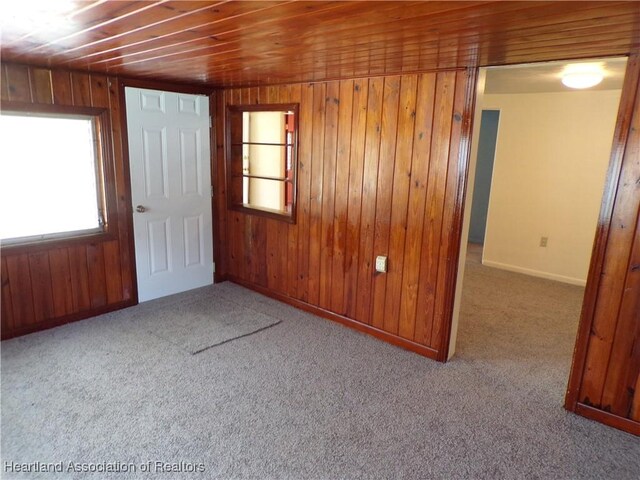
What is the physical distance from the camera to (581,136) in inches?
189

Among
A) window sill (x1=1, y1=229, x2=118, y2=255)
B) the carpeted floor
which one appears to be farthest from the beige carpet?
window sill (x1=1, y1=229, x2=118, y2=255)

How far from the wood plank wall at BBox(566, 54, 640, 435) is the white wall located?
2889 millimetres

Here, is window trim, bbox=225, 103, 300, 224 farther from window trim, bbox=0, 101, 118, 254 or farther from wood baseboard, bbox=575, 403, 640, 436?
wood baseboard, bbox=575, 403, 640, 436

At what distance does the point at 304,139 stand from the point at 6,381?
2.75m

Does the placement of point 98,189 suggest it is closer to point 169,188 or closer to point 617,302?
point 169,188

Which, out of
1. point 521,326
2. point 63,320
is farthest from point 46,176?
point 521,326

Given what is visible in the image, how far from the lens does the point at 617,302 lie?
7.57ft

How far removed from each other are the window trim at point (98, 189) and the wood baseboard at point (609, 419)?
3749 millimetres

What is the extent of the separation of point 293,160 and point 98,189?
1.69 meters

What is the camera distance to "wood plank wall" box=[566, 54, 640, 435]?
217cm

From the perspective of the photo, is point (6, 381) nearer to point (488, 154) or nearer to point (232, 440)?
point (232, 440)

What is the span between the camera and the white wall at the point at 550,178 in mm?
4730

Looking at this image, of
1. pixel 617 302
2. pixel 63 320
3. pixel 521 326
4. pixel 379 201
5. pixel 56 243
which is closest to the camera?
pixel 617 302

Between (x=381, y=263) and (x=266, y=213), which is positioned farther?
(x=266, y=213)
